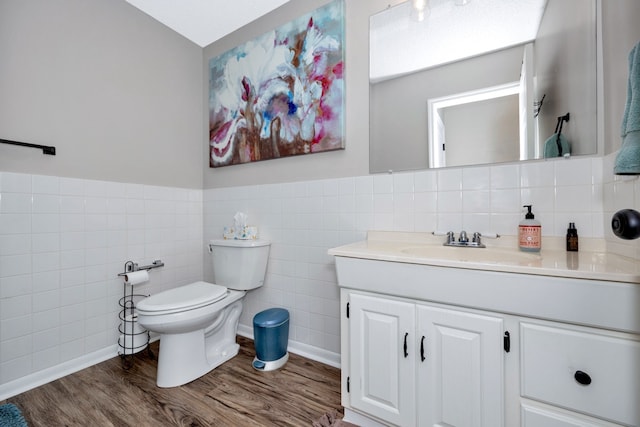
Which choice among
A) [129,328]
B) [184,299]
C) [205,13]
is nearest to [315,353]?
[184,299]

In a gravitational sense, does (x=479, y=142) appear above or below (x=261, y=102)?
below

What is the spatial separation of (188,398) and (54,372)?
0.84m

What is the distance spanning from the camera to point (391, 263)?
100 cm

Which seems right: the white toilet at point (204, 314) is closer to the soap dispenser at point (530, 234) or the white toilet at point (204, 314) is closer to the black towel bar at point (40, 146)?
the black towel bar at point (40, 146)

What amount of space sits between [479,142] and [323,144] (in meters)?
0.84

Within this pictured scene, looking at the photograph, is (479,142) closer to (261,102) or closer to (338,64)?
(338,64)

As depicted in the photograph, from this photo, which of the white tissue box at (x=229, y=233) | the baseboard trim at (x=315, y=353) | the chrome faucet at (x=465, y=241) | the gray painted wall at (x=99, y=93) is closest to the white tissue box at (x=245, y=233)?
the white tissue box at (x=229, y=233)

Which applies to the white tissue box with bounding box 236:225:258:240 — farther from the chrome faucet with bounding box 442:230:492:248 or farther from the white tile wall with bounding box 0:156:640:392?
the chrome faucet with bounding box 442:230:492:248

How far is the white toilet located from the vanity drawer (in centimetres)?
144

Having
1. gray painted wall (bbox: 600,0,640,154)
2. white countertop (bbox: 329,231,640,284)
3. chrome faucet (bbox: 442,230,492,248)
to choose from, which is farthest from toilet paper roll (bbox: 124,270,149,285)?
gray painted wall (bbox: 600,0,640,154)

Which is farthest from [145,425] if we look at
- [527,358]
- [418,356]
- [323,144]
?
[323,144]

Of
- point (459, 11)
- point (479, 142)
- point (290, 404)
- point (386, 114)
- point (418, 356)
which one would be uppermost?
point (459, 11)

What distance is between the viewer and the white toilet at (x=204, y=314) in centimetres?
139

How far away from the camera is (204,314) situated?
1462 mm
